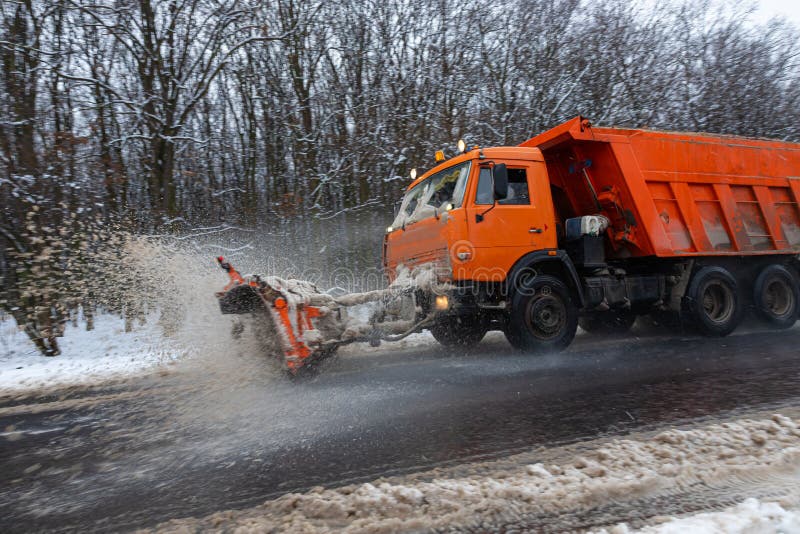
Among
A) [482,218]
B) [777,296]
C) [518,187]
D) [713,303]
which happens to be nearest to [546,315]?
[482,218]

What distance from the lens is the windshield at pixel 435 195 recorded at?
6543 millimetres

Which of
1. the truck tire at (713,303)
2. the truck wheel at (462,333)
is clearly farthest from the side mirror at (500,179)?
the truck tire at (713,303)

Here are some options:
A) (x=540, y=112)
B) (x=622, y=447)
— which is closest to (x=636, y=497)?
(x=622, y=447)

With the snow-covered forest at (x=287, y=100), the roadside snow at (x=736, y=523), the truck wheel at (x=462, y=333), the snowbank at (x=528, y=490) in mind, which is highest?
the snow-covered forest at (x=287, y=100)

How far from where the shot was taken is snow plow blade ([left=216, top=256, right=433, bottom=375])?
18.2 ft

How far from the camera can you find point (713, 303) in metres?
8.28

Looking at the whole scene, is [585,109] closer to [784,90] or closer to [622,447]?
[784,90]

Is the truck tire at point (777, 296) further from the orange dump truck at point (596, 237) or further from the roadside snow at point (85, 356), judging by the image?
the roadside snow at point (85, 356)

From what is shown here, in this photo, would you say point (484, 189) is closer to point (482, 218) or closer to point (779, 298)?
point (482, 218)

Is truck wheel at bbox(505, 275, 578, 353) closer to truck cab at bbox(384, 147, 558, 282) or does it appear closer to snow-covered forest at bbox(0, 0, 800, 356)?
truck cab at bbox(384, 147, 558, 282)

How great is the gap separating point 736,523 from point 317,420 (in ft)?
10.0

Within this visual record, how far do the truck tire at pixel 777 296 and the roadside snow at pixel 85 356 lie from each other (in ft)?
32.1

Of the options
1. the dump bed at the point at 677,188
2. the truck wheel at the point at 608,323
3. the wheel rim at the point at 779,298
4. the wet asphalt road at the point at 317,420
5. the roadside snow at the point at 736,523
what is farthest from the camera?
the truck wheel at the point at 608,323

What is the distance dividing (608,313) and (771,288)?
306cm
